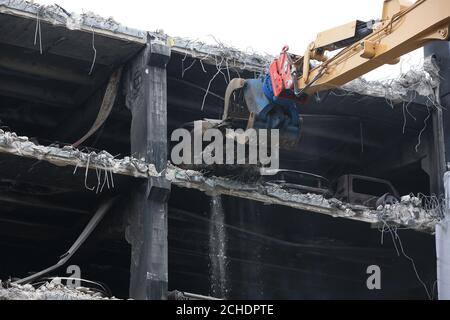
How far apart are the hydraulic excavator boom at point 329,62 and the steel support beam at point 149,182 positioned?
128 centimetres

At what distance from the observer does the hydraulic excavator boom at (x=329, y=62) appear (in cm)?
2258

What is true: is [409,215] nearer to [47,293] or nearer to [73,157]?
[73,157]

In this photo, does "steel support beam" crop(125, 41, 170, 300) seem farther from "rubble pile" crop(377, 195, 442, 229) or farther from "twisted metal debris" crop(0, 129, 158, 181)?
"rubble pile" crop(377, 195, 442, 229)

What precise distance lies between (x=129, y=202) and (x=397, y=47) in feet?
18.1

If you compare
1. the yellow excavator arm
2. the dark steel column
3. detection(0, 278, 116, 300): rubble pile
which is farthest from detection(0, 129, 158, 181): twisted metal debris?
the dark steel column

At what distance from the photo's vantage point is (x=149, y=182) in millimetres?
24297

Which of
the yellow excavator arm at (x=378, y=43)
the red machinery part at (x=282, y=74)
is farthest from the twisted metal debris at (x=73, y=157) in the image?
the yellow excavator arm at (x=378, y=43)

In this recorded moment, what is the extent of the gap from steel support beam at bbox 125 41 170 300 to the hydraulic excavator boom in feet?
4.21

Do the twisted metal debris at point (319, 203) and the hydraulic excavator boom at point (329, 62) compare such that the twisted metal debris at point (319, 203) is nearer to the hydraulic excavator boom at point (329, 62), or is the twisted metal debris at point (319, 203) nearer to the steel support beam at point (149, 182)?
the steel support beam at point (149, 182)

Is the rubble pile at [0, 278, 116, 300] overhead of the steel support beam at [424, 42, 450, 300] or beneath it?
beneath

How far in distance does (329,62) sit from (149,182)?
371cm

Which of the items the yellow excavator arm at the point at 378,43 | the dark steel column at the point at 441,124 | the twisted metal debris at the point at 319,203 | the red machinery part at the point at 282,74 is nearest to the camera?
the yellow excavator arm at the point at 378,43

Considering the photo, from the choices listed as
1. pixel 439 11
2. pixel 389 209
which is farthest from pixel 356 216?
pixel 439 11

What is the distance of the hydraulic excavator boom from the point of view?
2258 centimetres
